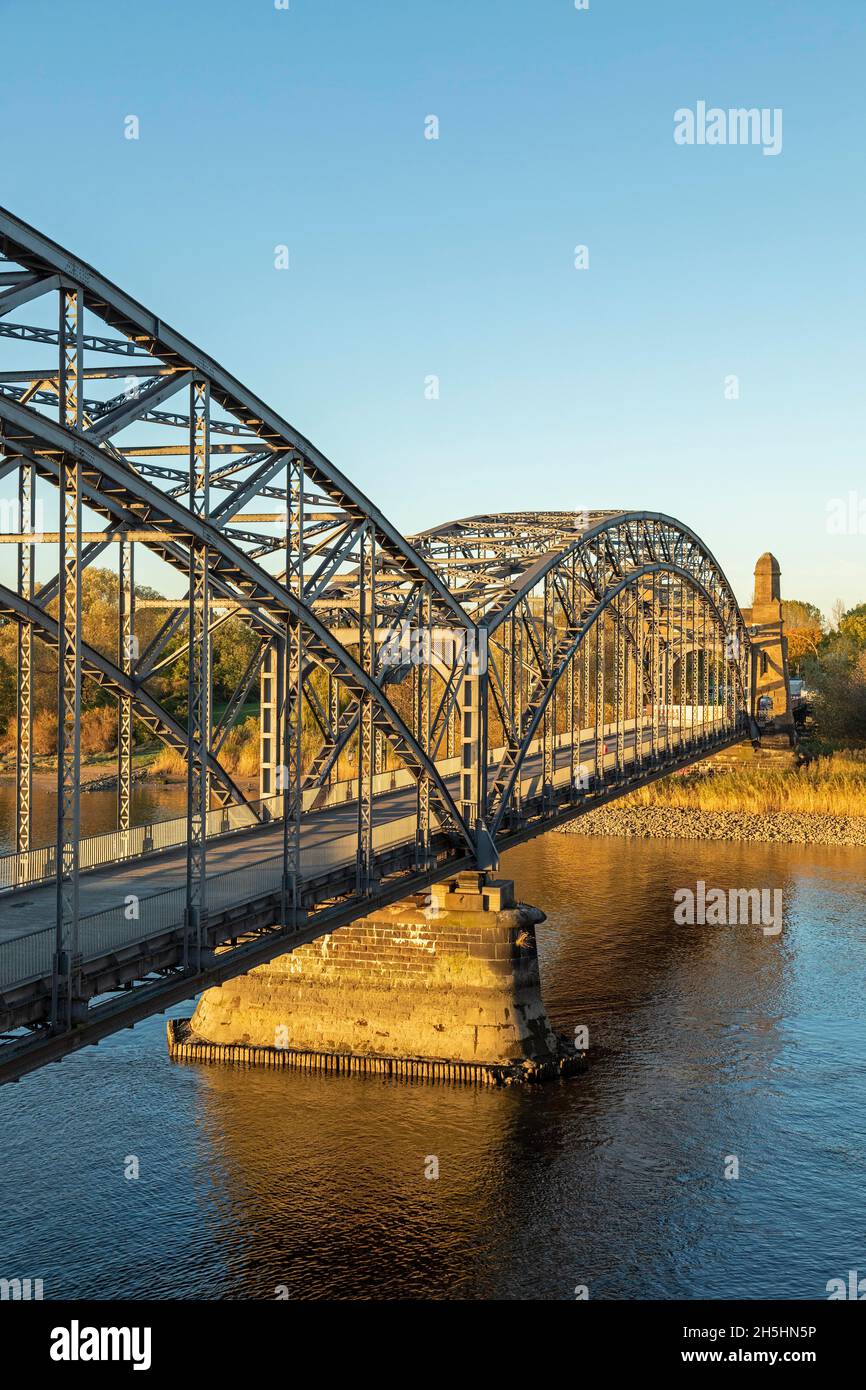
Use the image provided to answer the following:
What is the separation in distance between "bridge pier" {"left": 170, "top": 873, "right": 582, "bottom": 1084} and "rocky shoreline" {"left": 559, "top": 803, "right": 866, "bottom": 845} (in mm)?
35915

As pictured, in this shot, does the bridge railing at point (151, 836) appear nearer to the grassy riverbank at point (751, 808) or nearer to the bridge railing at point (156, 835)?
the bridge railing at point (156, 835)

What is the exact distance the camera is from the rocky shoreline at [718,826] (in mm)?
64625

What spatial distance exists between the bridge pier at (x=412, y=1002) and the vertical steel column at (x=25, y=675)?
35.0 feet

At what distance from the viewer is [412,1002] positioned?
30.2 meters

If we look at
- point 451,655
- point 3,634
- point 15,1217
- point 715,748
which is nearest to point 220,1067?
point 15,1217

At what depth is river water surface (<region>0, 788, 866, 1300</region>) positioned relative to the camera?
70.6ft

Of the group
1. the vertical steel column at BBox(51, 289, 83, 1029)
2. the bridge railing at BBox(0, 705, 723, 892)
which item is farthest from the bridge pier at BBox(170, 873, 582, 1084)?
the vertical steel column at BBox(51, 289, 83, 1029)

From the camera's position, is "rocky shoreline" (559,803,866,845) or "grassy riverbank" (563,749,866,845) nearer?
"rocky shoreline" (559,803,866,845)

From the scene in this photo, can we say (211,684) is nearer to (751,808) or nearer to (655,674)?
(655,674)

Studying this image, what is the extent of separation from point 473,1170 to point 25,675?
12112 mm

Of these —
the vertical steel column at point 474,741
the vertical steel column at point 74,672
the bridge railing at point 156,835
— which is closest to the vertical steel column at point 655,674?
the bridge railing at point 156,835

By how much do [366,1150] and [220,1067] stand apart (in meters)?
5.91

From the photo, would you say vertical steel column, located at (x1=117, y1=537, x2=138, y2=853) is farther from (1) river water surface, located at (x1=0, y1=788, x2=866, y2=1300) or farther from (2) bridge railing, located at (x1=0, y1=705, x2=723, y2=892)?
(1) river water surface, located at (x1=0, y1=788, x2=866, y2=1300)

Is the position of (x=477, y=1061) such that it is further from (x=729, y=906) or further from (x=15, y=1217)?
(x=729, y=906)
